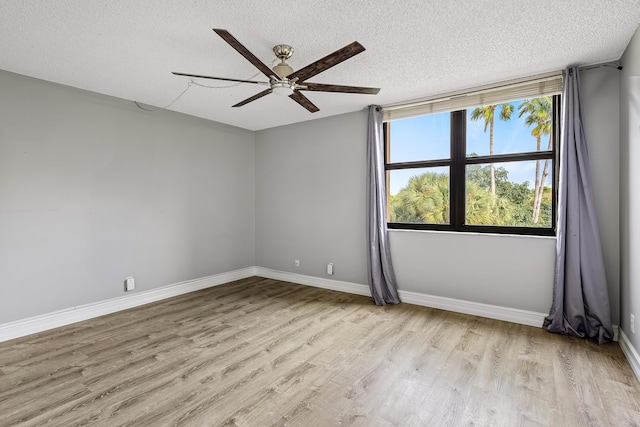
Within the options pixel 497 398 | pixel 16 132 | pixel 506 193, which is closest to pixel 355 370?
pixel 497 398

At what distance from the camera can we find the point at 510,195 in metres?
3.27

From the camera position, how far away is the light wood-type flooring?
179cm

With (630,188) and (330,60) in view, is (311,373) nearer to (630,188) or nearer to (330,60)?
(330,60)

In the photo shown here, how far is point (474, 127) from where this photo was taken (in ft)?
11.3

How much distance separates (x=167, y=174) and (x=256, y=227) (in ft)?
5.47

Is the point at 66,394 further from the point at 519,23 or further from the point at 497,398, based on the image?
the point at 519,23

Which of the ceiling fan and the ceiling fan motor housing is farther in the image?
the ceiling fan motor housing

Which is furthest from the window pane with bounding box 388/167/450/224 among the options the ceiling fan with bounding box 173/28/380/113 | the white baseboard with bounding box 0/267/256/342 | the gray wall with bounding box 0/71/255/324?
the white baseboard with bounding box 0/267/256/342

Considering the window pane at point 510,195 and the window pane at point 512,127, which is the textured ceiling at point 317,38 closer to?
the window pane at point 512,127

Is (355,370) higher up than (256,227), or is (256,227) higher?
(256,227)

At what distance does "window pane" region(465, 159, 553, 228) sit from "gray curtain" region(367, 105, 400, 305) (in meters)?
0.96

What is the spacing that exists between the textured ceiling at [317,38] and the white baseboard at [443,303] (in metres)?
2.31

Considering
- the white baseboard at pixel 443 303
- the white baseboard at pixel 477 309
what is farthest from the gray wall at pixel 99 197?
the white baseboard at pixel 477 309

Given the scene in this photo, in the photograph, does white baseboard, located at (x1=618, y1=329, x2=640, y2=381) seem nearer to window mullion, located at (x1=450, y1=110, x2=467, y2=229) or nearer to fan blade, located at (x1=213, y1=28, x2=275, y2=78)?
window mullion, located at (x1=450, y1=110, x2=467, y2=229)
